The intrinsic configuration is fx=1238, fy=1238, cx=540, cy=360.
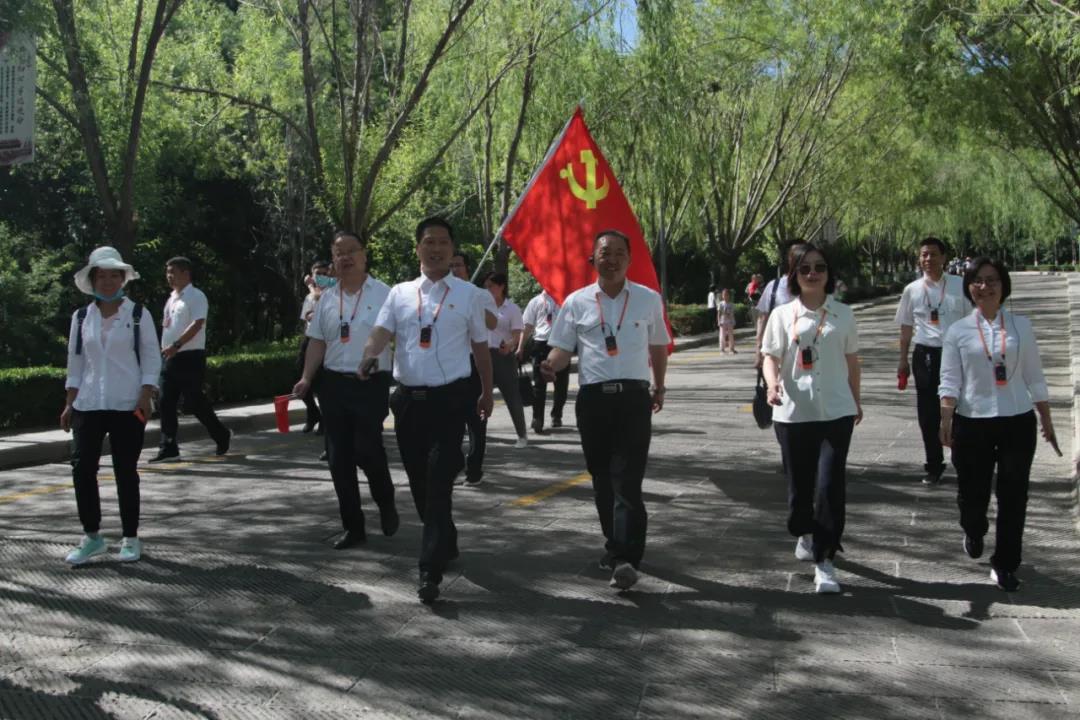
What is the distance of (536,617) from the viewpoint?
216 inches

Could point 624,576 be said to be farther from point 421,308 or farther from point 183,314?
point 183,314

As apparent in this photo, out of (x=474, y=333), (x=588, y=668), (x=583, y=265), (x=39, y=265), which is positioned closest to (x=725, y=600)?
(x=588, y=668)

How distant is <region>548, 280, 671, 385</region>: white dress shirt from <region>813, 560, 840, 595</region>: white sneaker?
1.23m

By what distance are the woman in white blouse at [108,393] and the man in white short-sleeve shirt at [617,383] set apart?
2.23 metres

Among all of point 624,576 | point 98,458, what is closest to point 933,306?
point 624,576

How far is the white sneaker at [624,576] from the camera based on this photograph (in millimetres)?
5785

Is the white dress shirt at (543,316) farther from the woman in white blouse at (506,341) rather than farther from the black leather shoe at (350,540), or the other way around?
the black leather shoe at (350,540)

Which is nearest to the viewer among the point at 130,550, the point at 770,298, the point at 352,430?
the point at 130,550

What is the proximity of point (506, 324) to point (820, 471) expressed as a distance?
5145 mm

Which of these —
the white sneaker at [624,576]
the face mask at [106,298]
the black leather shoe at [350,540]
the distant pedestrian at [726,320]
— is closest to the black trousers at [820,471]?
the white sneaker at [624,576]

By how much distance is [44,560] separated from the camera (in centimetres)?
671

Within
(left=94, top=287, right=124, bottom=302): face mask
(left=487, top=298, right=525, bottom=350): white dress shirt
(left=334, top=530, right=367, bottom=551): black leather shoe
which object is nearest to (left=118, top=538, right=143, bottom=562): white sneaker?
(left=334, top=530, right=367, bottom=551): black leather shoe

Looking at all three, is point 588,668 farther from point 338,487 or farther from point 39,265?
point 39,265

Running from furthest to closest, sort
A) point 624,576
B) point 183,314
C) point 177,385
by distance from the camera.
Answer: point 177,385 → point 183,314 → point 624,576
